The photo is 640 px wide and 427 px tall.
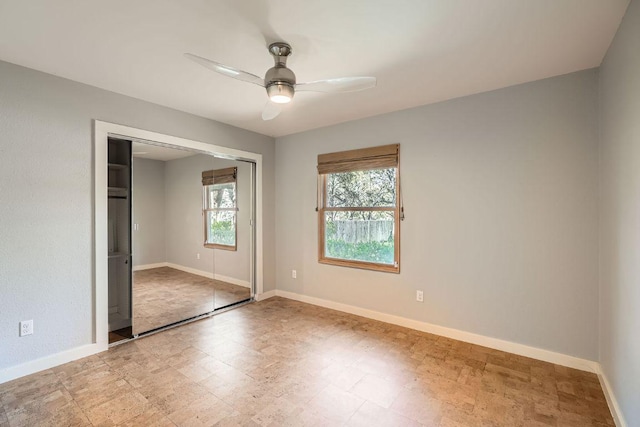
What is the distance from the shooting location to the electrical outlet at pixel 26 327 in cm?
230

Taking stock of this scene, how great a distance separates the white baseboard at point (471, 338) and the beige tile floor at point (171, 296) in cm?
129

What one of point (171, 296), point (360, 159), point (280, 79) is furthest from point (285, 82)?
point (171, 296)

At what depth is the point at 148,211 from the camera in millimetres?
3139

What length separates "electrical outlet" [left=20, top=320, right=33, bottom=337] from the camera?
230 cm

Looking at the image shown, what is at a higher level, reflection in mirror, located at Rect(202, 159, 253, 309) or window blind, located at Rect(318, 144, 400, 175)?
window blind, located at Rect(318, 144, 400, 175)

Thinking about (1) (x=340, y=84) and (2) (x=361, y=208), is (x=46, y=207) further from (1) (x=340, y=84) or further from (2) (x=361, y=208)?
(2) (x=361, y=208)

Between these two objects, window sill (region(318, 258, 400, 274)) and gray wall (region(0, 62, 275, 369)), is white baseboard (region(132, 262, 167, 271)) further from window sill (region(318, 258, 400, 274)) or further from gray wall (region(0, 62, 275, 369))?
window sill (region(318, 258, 400, 274))

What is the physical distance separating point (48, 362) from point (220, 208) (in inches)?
85.2

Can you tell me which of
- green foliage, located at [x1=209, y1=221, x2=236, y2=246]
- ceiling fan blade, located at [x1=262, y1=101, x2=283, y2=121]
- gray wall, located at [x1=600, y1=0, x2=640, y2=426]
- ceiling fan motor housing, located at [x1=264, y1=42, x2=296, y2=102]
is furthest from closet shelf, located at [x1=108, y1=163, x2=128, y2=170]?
gray wall, located at [x1=600, y1=0, x2=640, y2=426]

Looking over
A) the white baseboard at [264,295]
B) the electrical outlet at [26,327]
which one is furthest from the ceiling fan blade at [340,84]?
the white baseboard at [264,295]

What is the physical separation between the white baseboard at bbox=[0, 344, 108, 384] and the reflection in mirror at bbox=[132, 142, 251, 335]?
1.32 ft

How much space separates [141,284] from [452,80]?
3.64 metres

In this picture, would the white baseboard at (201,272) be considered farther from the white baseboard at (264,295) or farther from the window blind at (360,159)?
the window blind at (360,159)

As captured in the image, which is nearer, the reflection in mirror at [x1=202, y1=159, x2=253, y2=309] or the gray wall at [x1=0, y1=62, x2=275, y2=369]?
the gray wall at [x1=0, y1=62, x2=275, y2=369]
